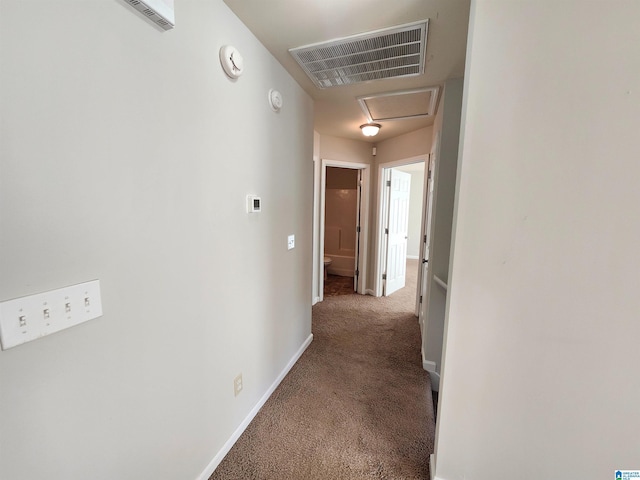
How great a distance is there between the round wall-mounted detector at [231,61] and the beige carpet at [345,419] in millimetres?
2111

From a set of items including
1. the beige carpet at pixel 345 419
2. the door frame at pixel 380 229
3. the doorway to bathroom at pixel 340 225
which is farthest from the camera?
the doorway to bathroom at pixel 340 225

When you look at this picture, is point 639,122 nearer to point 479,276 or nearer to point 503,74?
point 503,74

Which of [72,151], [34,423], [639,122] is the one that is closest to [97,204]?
[72,151]

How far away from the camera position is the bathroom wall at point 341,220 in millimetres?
5070

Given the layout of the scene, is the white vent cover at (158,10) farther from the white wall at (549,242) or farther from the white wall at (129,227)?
the white wall at (549,242)

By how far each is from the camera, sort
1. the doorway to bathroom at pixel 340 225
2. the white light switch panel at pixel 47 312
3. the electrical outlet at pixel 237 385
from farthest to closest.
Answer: the doorway to bathroom at pixel 340 225 → the electrical outlet at pixel 237 385 → the white light switch panel at pixel 47 312

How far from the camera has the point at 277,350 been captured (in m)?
2.00

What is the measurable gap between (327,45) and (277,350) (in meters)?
2.16

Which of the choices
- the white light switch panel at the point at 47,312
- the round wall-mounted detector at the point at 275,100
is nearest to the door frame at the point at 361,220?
the round wall-mounted detector at the point at 275,100

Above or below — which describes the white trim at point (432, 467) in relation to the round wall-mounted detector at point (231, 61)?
below

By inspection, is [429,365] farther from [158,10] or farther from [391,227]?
[158,10]

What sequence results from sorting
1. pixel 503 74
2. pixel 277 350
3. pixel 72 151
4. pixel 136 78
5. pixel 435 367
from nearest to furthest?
pixel 72 151
pixel 136 78
pixel 503 74
pixel 277 350
pixel 435 367

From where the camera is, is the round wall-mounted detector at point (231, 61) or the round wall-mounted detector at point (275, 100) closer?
the round wall-mounted detector at point (231, 61)

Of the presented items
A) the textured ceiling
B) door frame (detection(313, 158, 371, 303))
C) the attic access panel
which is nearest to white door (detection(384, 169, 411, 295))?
door frame (detection(313, 158, 371, 303))
